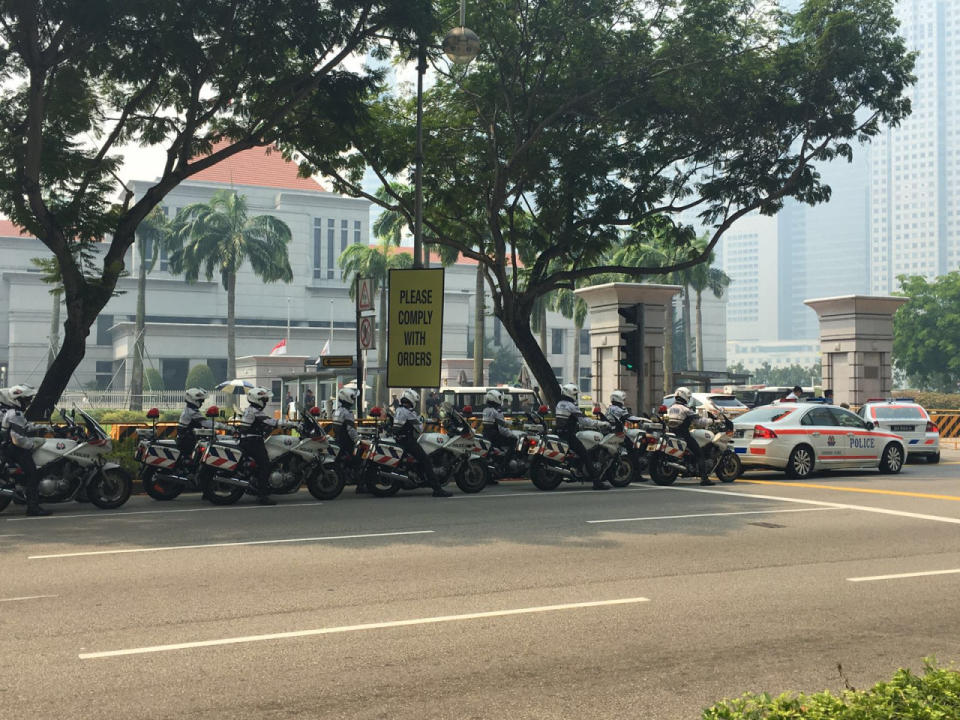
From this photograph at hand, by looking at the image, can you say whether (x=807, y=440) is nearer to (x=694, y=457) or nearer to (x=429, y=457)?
(x=694, y=457)

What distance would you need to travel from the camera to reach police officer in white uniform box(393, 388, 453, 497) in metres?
15.9

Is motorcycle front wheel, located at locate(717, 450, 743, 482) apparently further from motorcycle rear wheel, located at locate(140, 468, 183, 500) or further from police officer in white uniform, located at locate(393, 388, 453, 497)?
motorcycle rear wheel, located at locate(140, 468, 183, 500)

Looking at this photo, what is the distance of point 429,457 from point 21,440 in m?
6.12

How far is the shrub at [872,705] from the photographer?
3926 millimetres

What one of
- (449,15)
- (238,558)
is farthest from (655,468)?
(449,15)

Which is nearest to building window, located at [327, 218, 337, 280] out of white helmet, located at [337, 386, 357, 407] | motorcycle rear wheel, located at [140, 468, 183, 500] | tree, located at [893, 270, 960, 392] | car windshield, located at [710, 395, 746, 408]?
tree, located at [893, 270, 960, 392]

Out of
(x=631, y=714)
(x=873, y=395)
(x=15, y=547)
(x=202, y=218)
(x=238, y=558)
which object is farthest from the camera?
(x=202, y=218)

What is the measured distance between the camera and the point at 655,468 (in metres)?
18.0

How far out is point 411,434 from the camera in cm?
1603

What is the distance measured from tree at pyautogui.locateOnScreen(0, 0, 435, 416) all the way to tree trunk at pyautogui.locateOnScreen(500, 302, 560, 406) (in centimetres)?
663

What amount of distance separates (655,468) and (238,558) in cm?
979

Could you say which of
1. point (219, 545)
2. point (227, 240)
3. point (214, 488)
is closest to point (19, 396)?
point (214, 488)

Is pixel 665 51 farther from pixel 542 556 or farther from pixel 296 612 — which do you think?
pixel 296 612

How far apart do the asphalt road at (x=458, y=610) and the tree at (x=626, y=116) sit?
12.5 meters
